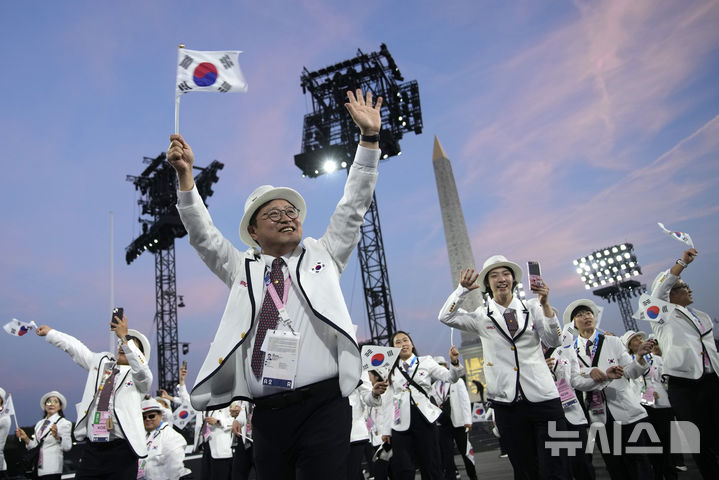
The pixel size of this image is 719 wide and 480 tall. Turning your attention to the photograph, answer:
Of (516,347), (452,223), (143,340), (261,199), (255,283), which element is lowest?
(516,347)

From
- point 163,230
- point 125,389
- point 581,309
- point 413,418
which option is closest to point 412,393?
point 413,418

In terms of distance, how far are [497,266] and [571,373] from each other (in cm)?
153

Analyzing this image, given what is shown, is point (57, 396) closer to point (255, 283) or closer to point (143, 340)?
point (143, 340)

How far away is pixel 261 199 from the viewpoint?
2.42m

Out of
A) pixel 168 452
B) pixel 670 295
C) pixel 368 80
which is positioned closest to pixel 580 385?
pixel 670 295

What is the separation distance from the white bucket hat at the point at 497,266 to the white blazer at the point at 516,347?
1.06ft

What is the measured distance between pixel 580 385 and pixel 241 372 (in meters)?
3.84

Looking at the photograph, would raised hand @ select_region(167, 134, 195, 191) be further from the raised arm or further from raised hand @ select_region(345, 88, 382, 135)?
raised hand @ select_region(345, 88, 382, 135)

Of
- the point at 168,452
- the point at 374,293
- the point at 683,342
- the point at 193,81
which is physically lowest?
the point at 168,452

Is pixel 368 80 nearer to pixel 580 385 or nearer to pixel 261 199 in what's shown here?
pixel 580 385

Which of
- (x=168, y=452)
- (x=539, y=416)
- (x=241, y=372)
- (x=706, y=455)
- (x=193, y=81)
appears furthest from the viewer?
(x=168, y=452)

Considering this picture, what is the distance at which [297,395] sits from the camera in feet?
6.40

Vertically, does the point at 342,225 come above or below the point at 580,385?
above

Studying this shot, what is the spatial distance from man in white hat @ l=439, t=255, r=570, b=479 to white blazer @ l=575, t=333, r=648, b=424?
4.49 feet
